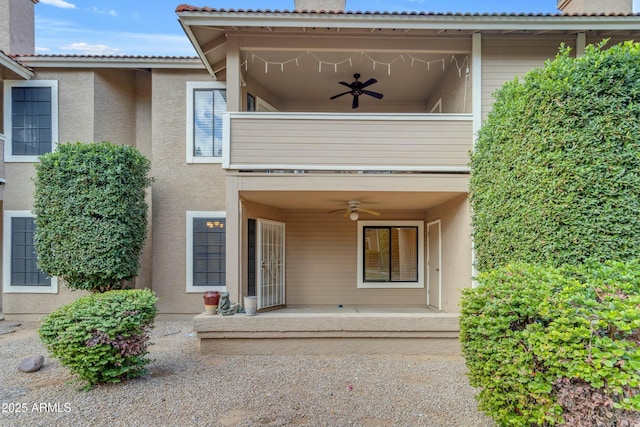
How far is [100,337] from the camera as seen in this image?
448 centimetres

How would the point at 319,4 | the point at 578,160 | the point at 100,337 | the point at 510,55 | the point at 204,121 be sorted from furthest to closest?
the point at 204,121, the point at 319,4, the point at 510,55, the point at 578,160, the point at 100,337

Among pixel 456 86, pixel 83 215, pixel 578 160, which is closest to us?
pixel 578 160

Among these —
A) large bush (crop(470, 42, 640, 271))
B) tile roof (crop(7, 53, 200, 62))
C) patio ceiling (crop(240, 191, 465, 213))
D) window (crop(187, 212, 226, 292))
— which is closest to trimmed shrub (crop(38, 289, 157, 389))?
patio ceiling (crop(240, 191, 465, 213))

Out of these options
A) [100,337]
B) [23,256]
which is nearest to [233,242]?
[100,337]

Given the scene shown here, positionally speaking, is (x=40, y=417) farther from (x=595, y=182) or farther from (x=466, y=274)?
(x=595, y=182)

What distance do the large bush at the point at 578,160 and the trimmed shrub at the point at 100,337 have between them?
5555 mm

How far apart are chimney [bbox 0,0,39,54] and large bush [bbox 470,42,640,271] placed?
472 inches

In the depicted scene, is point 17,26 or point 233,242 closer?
point 233,242

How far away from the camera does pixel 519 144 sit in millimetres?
5555

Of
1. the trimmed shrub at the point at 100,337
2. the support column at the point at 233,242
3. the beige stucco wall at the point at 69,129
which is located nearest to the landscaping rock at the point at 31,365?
the trimmed shrub at the point at 100,337

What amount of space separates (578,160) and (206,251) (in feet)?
24.5

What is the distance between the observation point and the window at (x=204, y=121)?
8789 millimetres

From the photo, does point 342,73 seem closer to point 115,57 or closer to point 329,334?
point 115,57

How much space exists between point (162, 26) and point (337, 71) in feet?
37.2
